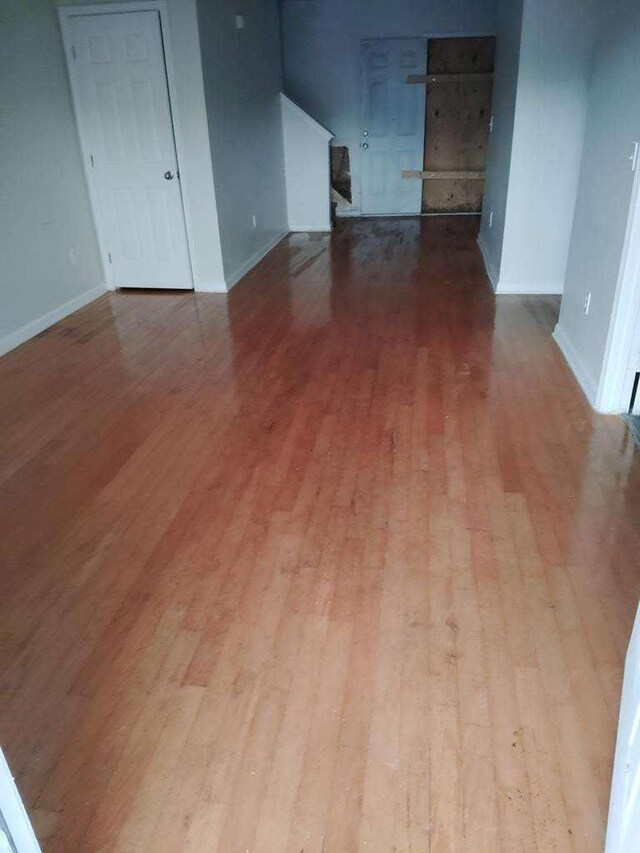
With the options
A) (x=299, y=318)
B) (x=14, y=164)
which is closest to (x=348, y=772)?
(x=299, y=318)

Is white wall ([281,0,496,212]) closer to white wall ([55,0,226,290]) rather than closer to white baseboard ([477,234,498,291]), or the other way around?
white baseboard ([477,234,498,291])

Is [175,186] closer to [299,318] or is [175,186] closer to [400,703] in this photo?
[299,318]

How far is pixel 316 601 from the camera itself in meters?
1.93

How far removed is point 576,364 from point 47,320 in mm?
3678

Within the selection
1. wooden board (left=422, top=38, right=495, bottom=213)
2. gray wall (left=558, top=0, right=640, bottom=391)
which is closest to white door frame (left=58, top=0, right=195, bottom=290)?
gray wall (left=558, top=0, right=640, bottom=391)

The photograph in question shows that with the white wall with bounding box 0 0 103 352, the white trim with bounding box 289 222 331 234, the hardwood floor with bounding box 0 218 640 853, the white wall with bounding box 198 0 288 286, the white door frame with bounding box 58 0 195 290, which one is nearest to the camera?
the hardwood floor with bounding box 0 218 640 853

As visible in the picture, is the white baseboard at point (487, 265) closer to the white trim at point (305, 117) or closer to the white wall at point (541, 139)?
the white wall at point (541, 139)

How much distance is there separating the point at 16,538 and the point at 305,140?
6.03 meters

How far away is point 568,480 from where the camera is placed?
2484 millimetres

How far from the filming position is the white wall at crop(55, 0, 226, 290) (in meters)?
4.31

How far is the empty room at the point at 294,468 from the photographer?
1.42 metres

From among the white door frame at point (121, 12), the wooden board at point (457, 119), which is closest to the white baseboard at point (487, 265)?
the wooden board at point (457, 119)

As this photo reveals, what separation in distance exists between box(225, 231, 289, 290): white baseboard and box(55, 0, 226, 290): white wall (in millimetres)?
171

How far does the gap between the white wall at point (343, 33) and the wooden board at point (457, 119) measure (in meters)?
0.24
